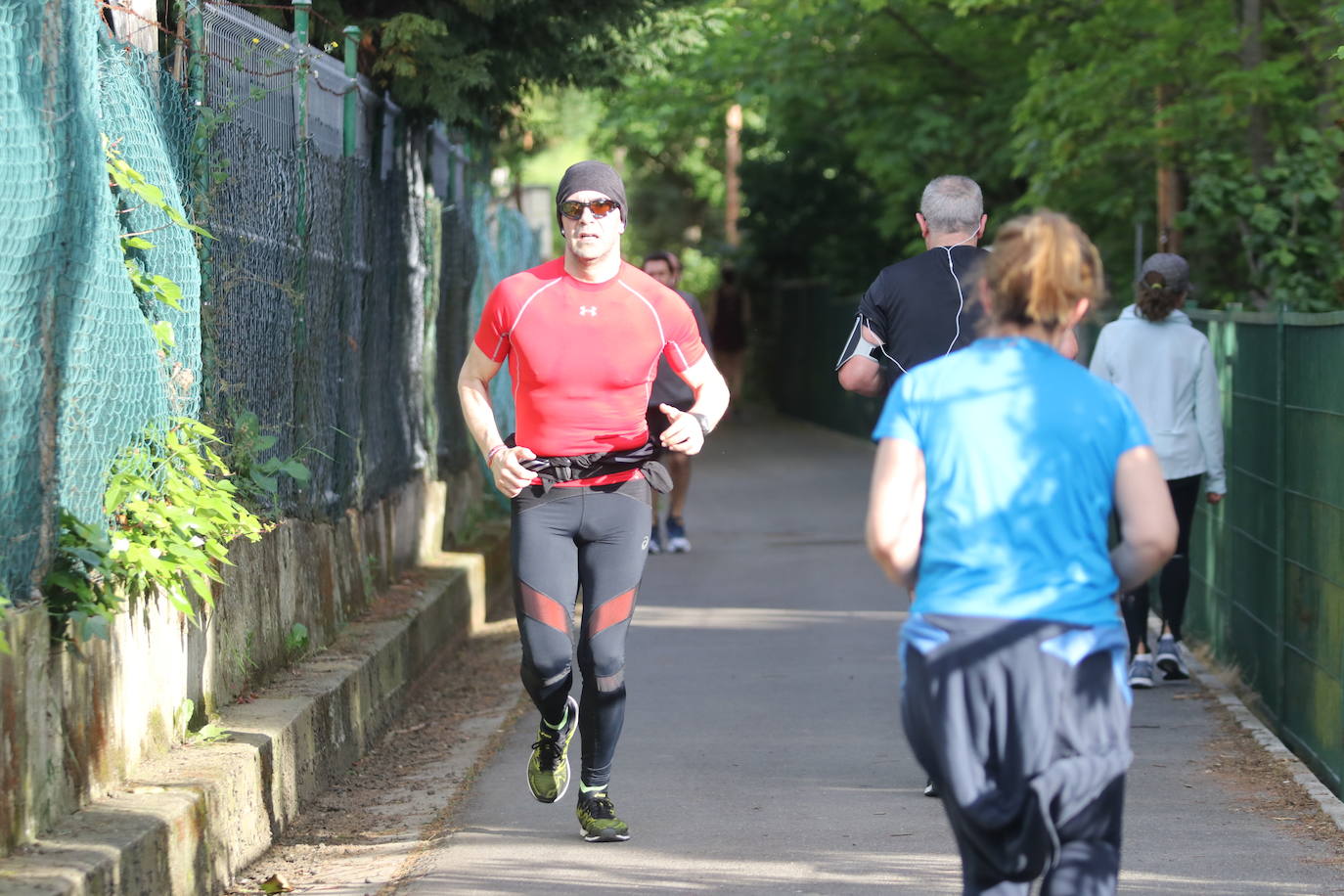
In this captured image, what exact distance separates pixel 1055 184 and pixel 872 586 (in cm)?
806

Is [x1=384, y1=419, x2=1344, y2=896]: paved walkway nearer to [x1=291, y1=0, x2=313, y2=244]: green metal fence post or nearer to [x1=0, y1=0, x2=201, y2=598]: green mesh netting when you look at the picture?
[x1=0, y1=0, x2=201, y2=598]: green mesh netting

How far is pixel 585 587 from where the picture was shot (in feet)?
19.4

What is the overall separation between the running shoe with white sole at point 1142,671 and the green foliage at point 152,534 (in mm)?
4246

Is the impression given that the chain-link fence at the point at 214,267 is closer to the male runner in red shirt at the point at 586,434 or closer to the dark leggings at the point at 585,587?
the male runner in red shirt at the point at 586,434

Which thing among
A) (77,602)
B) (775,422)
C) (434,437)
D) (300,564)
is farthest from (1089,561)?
(775,422)

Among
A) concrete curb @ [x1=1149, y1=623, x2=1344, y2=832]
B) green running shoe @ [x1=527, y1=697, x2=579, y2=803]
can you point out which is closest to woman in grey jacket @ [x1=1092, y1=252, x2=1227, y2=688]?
concrete curb @ [x1=1149, y1=623, x2=1344, y2=832]

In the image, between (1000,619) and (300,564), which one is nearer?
(1000,619)

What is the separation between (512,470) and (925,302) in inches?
59.9

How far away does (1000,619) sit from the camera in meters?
3.53

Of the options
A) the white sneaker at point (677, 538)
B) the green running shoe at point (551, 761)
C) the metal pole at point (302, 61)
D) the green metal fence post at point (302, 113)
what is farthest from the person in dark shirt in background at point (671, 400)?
the green running shoe at point (551, 761)

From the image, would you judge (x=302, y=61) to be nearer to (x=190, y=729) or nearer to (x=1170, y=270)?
(x=190, y=729)

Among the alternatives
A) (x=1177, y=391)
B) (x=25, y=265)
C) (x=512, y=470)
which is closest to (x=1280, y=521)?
(x=1177, y=391)

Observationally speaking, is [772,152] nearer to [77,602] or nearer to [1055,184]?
[1055,184]

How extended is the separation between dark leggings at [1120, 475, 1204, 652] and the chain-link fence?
11.5 feet
